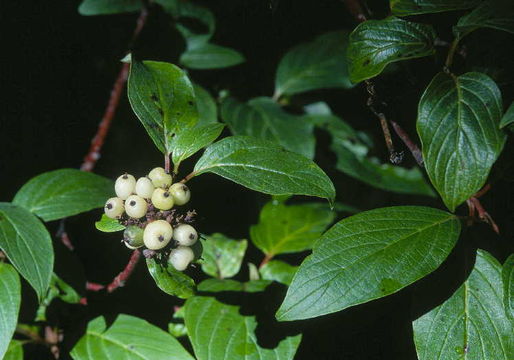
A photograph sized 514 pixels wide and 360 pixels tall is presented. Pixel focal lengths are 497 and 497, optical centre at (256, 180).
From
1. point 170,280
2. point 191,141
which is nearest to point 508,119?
point 191,141

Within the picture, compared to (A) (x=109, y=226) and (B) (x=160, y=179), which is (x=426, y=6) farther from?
(A) (x=109, y=226)

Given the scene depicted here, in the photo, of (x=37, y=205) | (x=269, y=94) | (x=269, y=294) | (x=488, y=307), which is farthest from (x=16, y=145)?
(x=488, y=307)

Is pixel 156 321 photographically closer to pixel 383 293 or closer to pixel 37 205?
pixel 37 205

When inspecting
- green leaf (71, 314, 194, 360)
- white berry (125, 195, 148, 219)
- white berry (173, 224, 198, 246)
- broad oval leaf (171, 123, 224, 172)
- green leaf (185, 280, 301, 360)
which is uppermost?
broad oval leaf (171, 123, 224, 172)

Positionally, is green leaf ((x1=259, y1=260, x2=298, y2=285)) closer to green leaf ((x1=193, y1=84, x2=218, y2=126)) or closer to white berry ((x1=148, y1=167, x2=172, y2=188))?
green leaf ((x1=193, y1=84, x2=218, y2=126))

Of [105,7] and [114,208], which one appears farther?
[105,7]

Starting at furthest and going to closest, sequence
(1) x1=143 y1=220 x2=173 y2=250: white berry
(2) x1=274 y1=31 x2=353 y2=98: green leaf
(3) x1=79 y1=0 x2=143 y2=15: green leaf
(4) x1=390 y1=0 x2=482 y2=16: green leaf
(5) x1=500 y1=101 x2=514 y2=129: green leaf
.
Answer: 1. (2) x1=274 y1=31 x2=353 y2=98: green leaf
2. (3) x1=79 y1=0 x2=143 y2=15: green leaf
3. (4) x1=390 y1=0 x2=482 y2=16: green leaf
4. (5) x1=500 y1=101 x2=514 y2=129: green leaf
5. (1) x1=143 y1=220 x2=173 y2=250: white berry

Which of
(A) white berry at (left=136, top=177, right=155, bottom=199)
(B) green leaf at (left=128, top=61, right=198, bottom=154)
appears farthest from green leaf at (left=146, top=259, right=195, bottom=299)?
(B) green leaf at (left=128, top=61, right=198, bottom=154)
